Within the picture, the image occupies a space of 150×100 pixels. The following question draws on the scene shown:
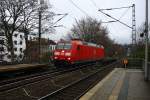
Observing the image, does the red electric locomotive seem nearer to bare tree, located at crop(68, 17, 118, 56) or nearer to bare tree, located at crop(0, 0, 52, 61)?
bare tree, located at crop(0, 0, 52, 61)

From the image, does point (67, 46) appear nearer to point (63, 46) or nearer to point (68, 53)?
point (63, 46)

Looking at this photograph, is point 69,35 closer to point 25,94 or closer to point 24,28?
point 24,28

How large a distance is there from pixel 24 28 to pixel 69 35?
46.9 m

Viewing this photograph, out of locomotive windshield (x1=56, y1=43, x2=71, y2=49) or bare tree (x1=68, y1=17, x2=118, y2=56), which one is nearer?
locomotive windshield (x1=56, y1=43, x2=71, y2=49)

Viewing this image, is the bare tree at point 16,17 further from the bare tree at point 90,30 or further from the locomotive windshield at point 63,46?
the bare tree at point 90,30

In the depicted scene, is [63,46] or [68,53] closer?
[68,53]

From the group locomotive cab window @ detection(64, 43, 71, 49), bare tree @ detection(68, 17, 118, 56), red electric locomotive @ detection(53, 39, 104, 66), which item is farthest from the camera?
bare tree @ detection(68, 17, 118, 56)

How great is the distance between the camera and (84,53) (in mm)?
34281

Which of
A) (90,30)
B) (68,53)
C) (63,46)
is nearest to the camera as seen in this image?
(68,53)

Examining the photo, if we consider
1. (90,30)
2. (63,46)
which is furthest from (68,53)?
(90,30)

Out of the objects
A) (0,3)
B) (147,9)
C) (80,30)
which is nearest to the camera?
(147,9)

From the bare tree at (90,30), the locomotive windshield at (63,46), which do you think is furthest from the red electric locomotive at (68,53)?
the bare tree at (90,30)

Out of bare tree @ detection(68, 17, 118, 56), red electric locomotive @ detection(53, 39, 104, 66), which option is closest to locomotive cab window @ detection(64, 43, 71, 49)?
red electric locomotive @ detection(53, 39, 104, 66)

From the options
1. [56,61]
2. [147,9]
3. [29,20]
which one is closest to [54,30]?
[29,20]
